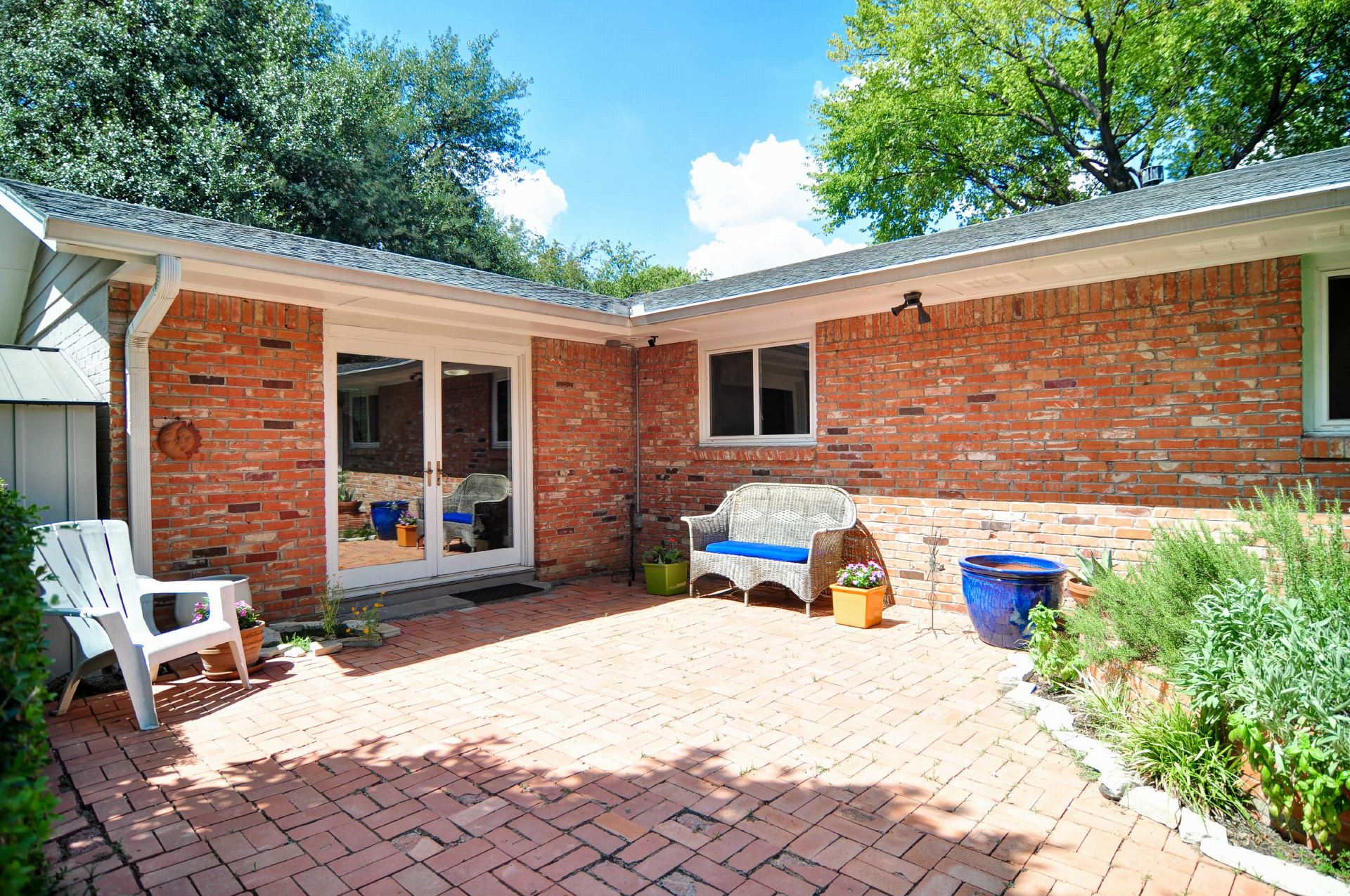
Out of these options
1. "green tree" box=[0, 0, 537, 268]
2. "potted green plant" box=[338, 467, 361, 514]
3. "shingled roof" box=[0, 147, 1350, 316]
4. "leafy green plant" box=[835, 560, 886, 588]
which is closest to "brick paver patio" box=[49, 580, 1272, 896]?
"leafy green plant" box=[835, 560, 886, 588]

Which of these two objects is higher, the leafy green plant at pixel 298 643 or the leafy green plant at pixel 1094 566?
the leafy green plant at pixel 1094 566

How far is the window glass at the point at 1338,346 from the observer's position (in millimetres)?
4340

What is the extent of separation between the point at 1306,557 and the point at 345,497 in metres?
6.17

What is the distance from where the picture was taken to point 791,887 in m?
2.24

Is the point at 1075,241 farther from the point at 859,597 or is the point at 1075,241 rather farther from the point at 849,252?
the point at 859,597

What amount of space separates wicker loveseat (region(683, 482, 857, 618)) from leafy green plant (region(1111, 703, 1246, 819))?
3040 mm

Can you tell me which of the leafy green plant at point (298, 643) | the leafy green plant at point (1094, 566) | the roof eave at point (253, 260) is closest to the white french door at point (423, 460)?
the leafy green plant at point (298, 643)

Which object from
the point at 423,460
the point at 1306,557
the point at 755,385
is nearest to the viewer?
the point at 1306,557

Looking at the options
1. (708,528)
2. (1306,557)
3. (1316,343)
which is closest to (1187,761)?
(1306,557)

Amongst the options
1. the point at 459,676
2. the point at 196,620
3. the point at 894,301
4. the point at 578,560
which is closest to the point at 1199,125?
the point at 894,301

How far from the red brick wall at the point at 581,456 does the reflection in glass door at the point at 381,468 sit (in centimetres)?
121

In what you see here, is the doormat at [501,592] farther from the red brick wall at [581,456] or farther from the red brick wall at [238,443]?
the red brick wall at [238,443]

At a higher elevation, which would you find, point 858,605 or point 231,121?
point 231,121

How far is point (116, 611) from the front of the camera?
3.50 m
